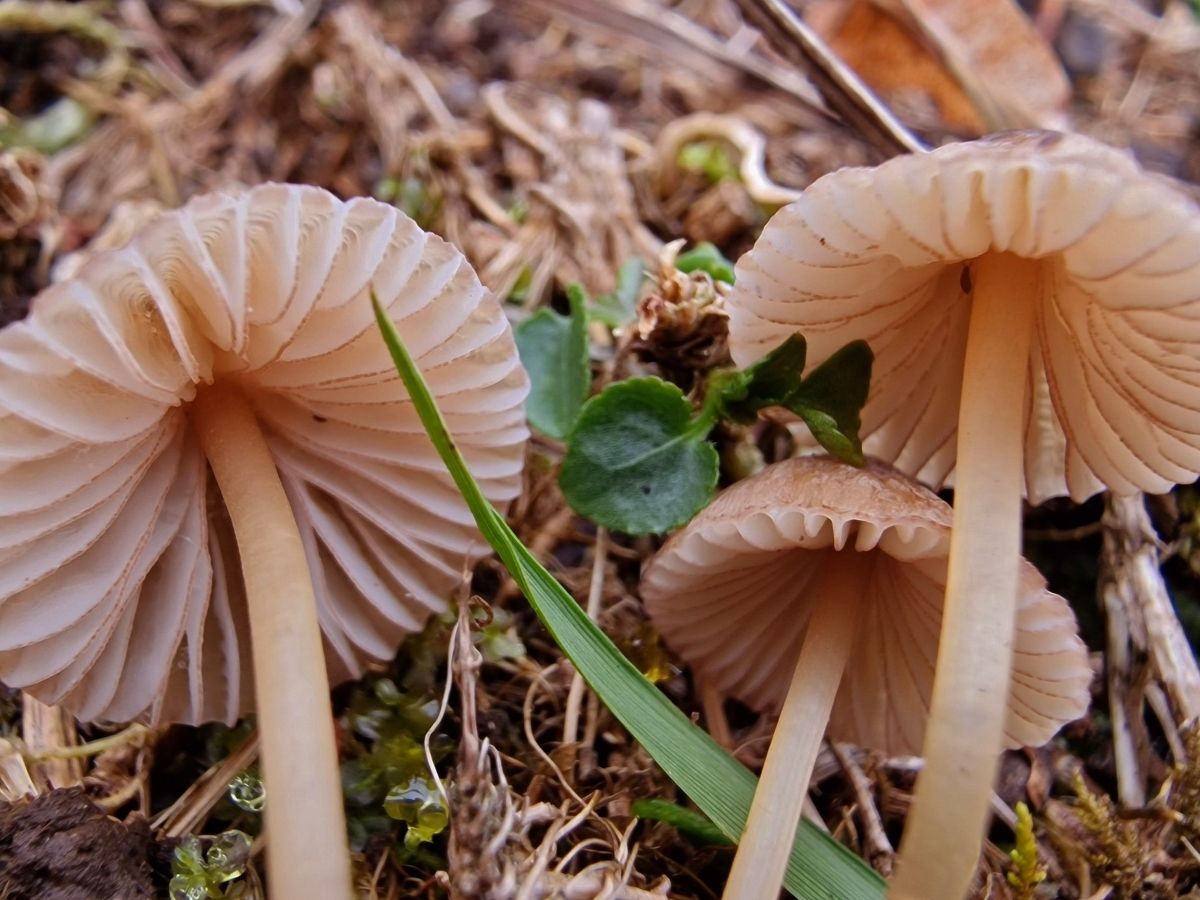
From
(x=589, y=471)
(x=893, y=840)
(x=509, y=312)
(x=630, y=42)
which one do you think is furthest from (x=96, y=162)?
(x=893, y=840)

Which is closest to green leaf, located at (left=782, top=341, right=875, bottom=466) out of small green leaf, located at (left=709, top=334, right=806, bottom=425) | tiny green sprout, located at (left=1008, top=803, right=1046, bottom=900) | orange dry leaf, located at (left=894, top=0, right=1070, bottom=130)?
small green leaf, located at (left=709, top=334, right=806, bottom=425)

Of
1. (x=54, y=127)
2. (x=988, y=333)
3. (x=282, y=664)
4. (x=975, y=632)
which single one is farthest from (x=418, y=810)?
(x=54, y=127)

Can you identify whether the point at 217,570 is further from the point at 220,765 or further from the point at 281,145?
the point at 281,145

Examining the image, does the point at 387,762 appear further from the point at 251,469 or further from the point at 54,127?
the point at 54,127

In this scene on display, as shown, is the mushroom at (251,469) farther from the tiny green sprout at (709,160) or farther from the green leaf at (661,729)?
the tiny green sprout at (709,160)

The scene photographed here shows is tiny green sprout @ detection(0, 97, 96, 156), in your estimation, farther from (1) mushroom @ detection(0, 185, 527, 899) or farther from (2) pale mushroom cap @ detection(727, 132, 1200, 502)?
(2) pale mushroom cap @ detection(727, 132, 1200, 502)

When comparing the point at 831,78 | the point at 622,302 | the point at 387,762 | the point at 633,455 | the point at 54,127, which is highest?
the point at 831,78
